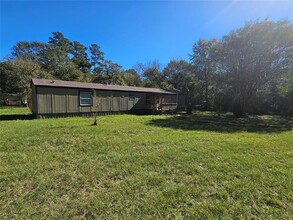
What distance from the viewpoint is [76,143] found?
5.29m

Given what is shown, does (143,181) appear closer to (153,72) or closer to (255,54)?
(255,54)

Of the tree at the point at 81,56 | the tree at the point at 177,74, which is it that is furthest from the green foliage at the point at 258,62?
the tree at the point at 81,56

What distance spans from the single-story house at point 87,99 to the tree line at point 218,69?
453 centimetres

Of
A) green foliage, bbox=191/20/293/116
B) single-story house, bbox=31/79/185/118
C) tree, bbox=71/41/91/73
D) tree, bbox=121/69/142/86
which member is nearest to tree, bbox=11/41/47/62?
tree, bbox=71/41/91/73

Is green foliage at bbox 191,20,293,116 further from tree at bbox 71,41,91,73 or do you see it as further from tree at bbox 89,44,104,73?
tree at bbox 89,44,104,73

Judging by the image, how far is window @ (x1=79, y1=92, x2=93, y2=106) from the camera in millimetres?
12805

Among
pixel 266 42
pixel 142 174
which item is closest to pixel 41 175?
pixel 142 174

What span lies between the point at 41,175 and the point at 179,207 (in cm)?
261

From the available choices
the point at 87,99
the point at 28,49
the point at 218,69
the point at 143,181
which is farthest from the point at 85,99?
the point at 28,49

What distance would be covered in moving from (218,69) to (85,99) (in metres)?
14.6

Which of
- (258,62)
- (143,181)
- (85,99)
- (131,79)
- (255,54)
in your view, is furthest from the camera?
(131,79)

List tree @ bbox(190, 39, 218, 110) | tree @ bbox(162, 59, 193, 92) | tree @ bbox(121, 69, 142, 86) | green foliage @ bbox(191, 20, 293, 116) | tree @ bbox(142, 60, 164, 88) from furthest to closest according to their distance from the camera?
tree @ bbox(142, 60, 164, 88) < tree @ bbox(121, 69, 142, 86) < tree @ bbox(162, 59, 193, 92) < tree @ bbox(190, 39, 218, 110) < green foliage @ bbox(191, 20, 293, 116)

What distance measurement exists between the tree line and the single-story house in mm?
4533

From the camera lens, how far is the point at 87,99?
13.1 meters
